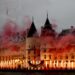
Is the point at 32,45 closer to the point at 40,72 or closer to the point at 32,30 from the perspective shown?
the point at 32,30

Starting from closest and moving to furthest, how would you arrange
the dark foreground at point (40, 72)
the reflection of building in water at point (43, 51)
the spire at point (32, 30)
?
the dark foreground at point (40, 72), the reflection of building in water at point (43, 51), the spire at point (32, 30)

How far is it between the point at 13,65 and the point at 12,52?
276cm

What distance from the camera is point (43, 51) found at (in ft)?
190

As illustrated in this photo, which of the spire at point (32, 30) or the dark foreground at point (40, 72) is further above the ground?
the spire at point (32, 30)

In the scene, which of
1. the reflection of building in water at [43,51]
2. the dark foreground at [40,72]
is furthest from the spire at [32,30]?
the dark foreground at [40,72]

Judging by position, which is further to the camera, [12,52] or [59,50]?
[12,52]

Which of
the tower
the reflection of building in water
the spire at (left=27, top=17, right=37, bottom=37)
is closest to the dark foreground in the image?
the reflection of building in water

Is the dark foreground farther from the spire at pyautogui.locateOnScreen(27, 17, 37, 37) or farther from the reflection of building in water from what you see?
the spire at pyautogui.locateOnScreen(27, 17, 37, 37)

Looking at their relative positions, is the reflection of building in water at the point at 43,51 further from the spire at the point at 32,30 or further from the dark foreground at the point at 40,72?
the dark foreground at the point at 40,72

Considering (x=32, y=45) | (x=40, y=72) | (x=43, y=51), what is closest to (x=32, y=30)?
(x=32, y=45)

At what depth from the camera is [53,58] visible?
184ft

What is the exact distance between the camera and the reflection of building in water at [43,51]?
176 feet

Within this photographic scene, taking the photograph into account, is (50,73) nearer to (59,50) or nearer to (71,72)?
→ (71,72)

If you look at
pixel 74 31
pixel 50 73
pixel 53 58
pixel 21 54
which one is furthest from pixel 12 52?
pixel 50 73
